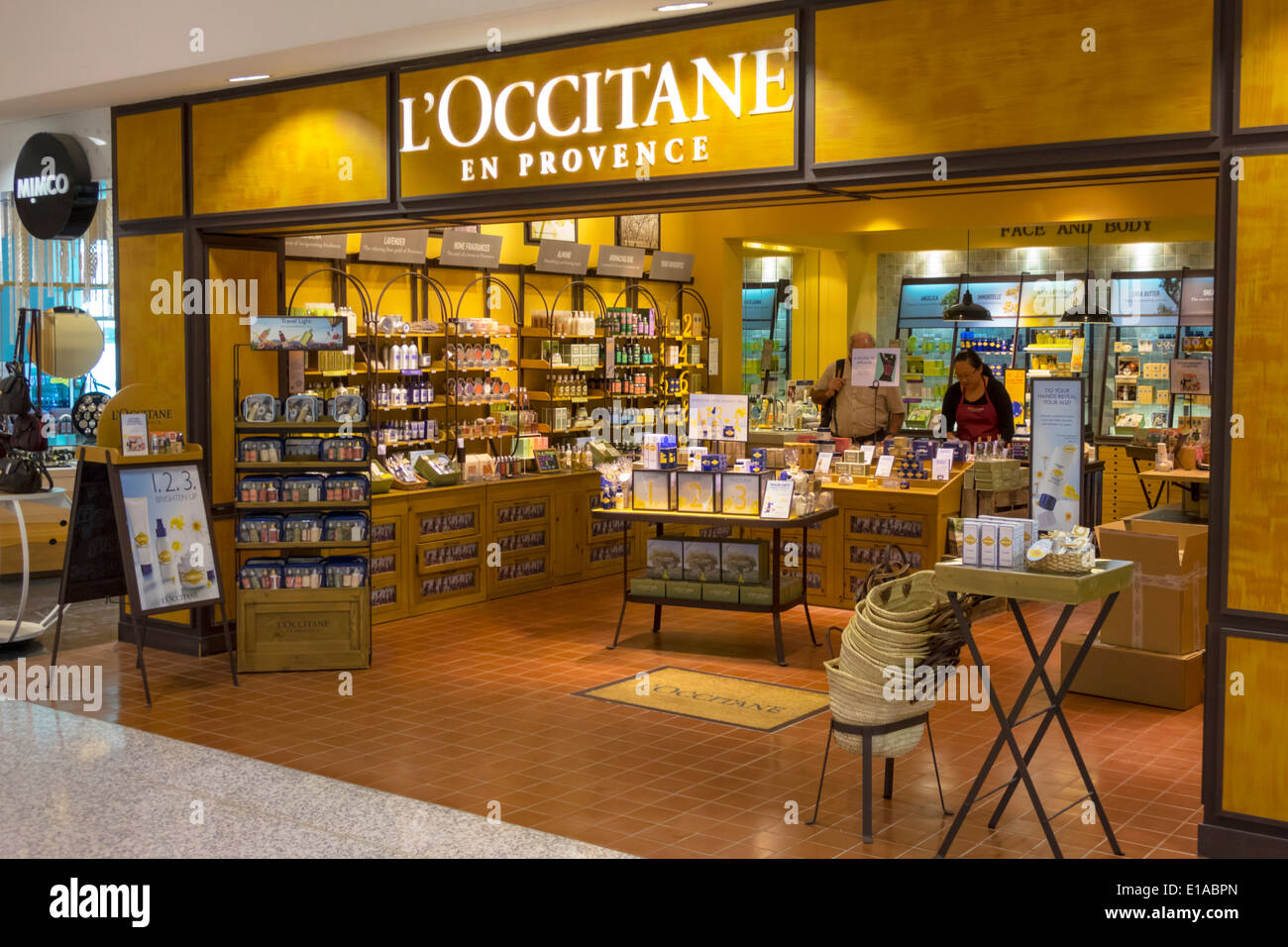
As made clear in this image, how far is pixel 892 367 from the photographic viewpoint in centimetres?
980

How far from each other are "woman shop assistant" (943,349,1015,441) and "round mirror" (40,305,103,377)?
6.64 meters

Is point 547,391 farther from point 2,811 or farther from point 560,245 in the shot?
point 2,811

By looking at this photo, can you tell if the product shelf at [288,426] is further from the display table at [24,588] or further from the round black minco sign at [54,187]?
the round black minco sign at [54,187]

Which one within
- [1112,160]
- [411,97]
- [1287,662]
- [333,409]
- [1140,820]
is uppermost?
[411,97]

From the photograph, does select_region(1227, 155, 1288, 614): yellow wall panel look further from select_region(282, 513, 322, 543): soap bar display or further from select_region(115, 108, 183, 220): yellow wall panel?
select_region(115, 108, 183, 220): yellow wall panel

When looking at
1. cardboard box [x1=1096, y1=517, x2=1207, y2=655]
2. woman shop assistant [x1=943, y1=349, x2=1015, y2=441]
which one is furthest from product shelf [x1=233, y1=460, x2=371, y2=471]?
woman shop assistant [x1=943, y1=349, x2=1015, y2=441]

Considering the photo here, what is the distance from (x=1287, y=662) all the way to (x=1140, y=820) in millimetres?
1007

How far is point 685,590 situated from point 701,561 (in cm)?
22

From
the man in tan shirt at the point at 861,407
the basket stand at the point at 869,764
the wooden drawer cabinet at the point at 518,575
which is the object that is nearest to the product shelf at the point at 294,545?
the wooden drawer cabinet at the point at 518,575

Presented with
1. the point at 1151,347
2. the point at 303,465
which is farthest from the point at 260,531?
the point at 1151,347

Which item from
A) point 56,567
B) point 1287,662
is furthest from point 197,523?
point 1287,662

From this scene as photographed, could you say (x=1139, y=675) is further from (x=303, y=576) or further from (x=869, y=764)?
(x=303, y=576)

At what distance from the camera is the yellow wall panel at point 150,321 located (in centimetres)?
795

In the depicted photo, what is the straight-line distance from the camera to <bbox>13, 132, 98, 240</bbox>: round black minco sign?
868cm
